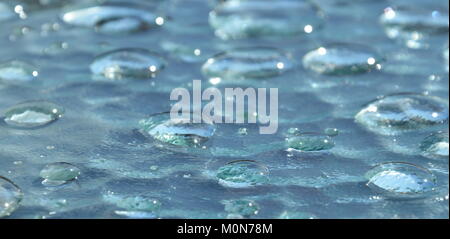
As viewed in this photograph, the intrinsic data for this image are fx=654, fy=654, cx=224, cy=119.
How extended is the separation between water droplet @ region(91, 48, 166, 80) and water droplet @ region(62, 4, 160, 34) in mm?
168

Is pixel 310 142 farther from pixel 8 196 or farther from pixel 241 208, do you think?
pixel 8 196

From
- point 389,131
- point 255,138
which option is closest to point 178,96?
point 255,138

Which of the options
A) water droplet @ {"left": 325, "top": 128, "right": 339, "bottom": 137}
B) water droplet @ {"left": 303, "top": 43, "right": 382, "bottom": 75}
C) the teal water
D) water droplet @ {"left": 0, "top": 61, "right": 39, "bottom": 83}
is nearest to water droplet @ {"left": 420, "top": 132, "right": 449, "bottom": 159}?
the teal water

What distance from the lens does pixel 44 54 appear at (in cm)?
174

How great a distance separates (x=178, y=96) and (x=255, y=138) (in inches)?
10.2

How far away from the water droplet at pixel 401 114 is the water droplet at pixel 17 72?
80 centimetres

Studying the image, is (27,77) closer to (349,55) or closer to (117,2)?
(117,2)

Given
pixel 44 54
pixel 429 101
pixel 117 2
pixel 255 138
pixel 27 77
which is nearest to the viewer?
pixel 255 138

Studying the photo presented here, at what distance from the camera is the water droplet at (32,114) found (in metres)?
1.41

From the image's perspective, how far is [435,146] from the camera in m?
1.36

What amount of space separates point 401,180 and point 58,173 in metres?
0.65

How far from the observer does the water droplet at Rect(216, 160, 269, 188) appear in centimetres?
124

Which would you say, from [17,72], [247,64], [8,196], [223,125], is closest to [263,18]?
[247,64]

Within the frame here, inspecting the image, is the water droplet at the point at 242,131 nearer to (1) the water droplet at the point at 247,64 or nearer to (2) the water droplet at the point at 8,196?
(1) the water droplet at the point at 247,64
